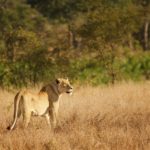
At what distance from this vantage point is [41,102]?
11.1 m

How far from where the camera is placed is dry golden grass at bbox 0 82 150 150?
921 cm

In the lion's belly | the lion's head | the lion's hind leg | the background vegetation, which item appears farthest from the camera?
the background vegetation

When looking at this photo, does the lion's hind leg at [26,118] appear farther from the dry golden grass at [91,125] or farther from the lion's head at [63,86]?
the lion's head at [63,86]

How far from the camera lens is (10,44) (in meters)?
18.6

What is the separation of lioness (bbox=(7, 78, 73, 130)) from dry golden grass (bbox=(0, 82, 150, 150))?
207 mm

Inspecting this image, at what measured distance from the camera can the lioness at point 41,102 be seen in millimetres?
10633

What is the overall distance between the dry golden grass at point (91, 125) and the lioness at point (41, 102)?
0.21 meters

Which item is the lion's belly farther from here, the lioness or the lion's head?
the lion's head

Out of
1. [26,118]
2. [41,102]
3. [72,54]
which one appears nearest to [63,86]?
[41,102]

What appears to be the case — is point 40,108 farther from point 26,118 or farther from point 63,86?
point 63,86

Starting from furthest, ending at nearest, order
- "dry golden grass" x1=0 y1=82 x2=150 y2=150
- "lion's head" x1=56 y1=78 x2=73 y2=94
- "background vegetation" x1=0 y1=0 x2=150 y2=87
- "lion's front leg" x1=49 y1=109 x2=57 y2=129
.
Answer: "background vegetation" x1=0 y1=0 x2=150 y2=87 → "lion's head" x1=56 y1=78 x2=73 y2=94 → "lion's front leg" x1=49 y1=109 x2=57 y2=129 → "dry golden grass" x1=0 y1=82 x2=150 y2=150

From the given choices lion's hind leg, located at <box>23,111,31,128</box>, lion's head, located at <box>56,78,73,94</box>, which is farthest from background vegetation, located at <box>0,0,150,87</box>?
lion's hind leg, located at <box>23,111,31,128</box>

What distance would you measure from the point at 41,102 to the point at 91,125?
3.27 feet

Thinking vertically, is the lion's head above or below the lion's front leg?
above
